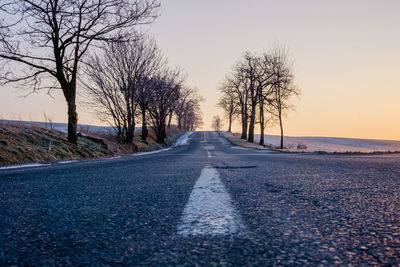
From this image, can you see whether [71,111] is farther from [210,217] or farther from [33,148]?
[210,217]

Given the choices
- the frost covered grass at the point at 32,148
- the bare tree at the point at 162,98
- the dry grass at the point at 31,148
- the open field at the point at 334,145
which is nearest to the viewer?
the frost covered grass at the point at 32,148

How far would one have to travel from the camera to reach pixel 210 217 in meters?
1.60

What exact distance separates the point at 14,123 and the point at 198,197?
14.0 meters

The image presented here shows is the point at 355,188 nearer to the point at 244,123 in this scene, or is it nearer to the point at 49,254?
the point at 49,254

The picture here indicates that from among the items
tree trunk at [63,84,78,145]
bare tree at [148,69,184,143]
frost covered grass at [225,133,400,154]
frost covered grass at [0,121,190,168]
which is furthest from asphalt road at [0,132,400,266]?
bare tree at [148,69,184,143]

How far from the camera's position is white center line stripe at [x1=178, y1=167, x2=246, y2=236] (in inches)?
52.8

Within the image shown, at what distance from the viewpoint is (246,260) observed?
993 mm

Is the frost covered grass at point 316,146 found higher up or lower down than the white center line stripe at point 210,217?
lower down

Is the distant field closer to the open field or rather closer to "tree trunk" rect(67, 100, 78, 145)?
the open field

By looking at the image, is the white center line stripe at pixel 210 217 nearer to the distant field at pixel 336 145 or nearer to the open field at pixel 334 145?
the open field at pixel 334 145

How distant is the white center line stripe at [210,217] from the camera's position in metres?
1.34

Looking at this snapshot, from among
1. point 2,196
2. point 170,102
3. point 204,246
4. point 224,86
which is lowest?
point 2,196

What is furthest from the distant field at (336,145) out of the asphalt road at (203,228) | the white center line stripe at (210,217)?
the white center line stripe at (210,217)

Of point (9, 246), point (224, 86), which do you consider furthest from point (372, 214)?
point (224, 86)
